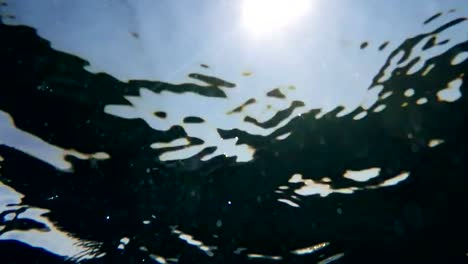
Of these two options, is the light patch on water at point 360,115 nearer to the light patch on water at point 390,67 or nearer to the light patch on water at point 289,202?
the light patch on water at point 390,67

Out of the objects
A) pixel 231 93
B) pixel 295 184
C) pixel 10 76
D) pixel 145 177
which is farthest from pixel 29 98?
pixel 295 184

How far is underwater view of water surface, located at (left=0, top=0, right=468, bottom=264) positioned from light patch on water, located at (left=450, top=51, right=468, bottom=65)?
0.40 ft

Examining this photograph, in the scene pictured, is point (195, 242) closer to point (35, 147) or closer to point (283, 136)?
point (283, 136)

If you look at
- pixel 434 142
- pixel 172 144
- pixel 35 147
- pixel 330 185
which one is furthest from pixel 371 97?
pixel 35 147

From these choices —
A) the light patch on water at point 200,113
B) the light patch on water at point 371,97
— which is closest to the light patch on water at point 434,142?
the light patch on water at point 371,97

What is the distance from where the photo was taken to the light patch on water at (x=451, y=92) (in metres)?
9.02

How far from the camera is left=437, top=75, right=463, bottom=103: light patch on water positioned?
29.6 ft

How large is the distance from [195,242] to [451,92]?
29.0 feet

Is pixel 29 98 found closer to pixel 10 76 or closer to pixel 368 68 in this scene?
pixel 10 76

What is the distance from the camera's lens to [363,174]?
11023 mm

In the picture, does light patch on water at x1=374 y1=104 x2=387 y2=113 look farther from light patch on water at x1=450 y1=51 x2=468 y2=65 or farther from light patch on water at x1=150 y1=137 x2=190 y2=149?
light patch on water at x1=150 y1=137 x2=190 y2=149

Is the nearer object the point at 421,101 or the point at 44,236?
the point at 421,101

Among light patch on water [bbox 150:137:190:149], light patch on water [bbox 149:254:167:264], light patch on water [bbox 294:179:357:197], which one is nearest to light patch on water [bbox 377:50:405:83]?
light patch on water [bbox 294:179:357:197]

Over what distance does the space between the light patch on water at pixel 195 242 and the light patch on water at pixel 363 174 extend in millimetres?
5433
